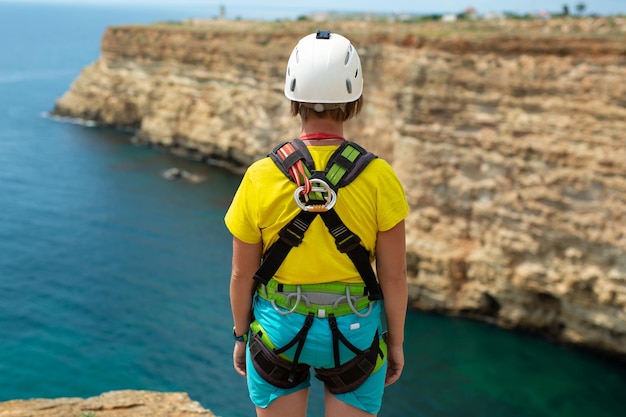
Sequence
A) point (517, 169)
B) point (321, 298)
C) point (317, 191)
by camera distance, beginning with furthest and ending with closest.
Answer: point (517, 169) → point (321, 298) → point (317, 191)

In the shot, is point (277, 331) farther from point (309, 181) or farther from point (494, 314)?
point (494, 314)

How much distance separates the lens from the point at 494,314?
2131 centimetres

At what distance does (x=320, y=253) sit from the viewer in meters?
3.72

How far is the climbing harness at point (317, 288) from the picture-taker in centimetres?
362

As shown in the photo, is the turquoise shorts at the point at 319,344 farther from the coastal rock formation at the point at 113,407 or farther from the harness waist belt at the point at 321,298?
the coastal rock formation at the point at 113,407

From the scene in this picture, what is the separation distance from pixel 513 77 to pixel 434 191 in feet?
14.6

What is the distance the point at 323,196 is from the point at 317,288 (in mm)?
607

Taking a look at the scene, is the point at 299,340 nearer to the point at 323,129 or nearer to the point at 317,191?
the point at 317,191

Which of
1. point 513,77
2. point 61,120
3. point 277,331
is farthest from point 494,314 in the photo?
point 61,120

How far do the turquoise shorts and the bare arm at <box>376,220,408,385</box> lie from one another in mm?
115

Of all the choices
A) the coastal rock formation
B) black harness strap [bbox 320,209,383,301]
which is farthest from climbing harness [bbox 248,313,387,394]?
the coastal rock formation

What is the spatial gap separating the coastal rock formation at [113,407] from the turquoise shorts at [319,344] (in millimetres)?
2923

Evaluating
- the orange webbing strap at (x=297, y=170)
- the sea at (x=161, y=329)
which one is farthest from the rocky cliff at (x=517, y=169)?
the orange webbing strap at (x=297, y=170)

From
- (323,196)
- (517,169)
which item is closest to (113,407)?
(323,196)
